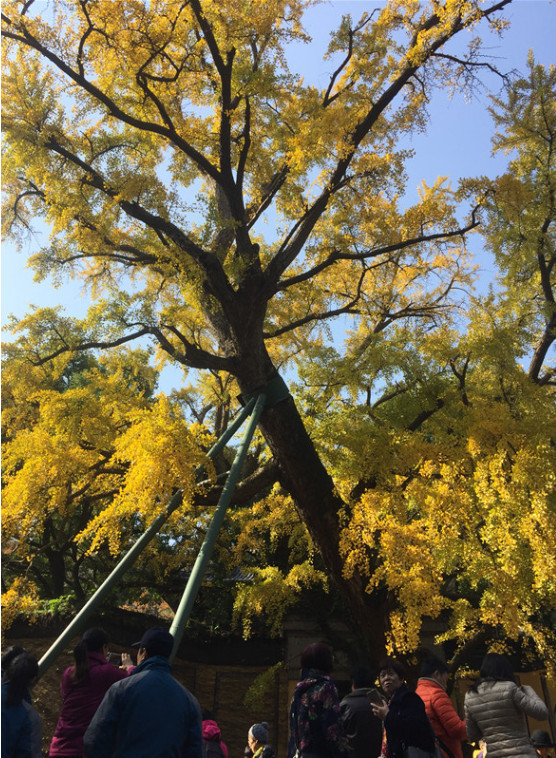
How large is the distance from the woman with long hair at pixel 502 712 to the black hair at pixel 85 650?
2219 mm

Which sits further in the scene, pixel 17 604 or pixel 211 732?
pixel 17 604

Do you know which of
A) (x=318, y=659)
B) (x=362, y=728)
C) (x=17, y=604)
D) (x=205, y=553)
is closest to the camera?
(x=318, y=659)

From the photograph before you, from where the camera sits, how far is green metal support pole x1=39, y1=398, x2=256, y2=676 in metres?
4.76

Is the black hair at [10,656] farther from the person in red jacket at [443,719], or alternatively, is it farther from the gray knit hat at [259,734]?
the gray knit hat at [259,734]

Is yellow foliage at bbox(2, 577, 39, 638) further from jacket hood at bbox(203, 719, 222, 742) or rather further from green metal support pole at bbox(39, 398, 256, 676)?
jacket hood at bbox(203, 719, 222, 742)

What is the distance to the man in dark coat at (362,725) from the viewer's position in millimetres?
3328

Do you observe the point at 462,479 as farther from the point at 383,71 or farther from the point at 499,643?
the point at 383,71

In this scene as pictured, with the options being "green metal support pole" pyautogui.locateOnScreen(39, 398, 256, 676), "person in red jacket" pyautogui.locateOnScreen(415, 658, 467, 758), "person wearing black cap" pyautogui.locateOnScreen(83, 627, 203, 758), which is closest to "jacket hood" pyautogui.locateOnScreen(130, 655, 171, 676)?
"person wearing black cap" pyautogui.locateOnScreen(83, 627, 203, 758)

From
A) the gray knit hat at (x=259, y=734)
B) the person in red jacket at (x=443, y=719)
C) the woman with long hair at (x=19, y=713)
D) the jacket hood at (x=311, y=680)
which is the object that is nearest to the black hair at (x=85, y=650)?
the woman with long hair at (x=19, y=713)

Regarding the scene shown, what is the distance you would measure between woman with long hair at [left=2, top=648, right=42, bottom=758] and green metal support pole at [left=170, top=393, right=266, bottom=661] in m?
1.05

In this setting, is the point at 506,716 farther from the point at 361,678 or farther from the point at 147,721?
the point at 147,721

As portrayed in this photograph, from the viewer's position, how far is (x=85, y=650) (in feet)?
10.1

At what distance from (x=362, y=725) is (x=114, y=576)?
2.91 m

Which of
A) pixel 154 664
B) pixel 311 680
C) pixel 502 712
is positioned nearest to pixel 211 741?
pixel 311 680
